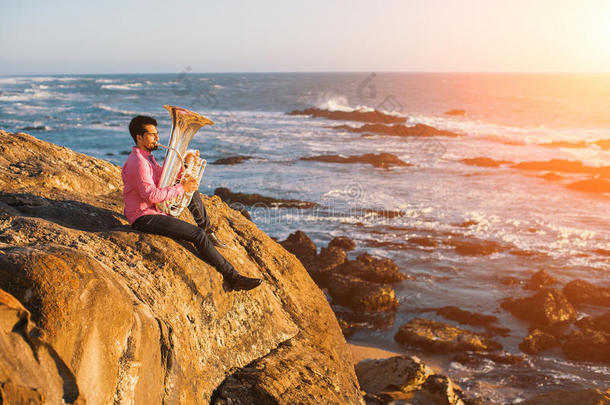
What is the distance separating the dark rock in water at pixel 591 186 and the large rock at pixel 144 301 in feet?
75.9

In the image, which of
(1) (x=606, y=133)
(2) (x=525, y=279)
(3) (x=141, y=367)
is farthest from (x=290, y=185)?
(1) (x=606, y=133)

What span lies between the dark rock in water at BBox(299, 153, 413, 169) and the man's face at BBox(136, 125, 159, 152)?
27.1 metres

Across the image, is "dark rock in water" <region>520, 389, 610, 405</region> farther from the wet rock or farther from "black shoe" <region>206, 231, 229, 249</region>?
"black shoe" <region>206, 231, 229, 249</region>

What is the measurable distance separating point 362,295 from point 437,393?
470cm

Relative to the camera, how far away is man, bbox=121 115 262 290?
4633 millimetres

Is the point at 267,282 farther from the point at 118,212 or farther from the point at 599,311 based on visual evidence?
the point at 599,311

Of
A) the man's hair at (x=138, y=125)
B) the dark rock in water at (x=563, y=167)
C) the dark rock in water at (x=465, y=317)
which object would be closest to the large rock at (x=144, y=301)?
the man's hair at (x=138, y=125)

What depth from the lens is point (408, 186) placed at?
25781 millimetres

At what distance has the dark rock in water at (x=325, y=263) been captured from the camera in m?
14.1

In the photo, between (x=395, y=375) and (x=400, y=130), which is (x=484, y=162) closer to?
(x=400, y=130)

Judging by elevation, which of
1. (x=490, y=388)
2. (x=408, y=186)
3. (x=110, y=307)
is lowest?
(x=490, y=388)

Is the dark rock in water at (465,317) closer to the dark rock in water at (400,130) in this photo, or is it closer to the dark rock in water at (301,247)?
the dark rock in water at (301,247)

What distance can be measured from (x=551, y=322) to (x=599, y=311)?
5.89 ft

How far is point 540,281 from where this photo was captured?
1369 centimetres
